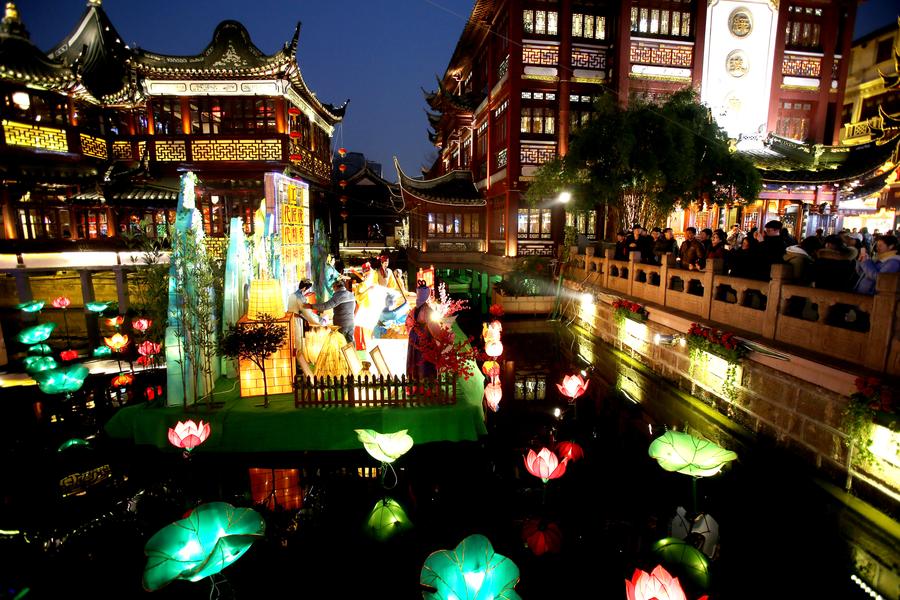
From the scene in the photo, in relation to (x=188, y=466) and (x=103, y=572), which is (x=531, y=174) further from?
(x=103, y=572)

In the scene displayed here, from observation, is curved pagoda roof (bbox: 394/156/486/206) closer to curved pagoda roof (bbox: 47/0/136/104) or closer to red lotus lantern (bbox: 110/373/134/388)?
curved pagoda roof (bbox: 47/0/136/104)

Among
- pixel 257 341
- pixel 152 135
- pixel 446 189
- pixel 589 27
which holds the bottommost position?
pixel 257 341

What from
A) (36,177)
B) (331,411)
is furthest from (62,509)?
(36,177)

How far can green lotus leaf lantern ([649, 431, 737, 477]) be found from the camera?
4.71 metres

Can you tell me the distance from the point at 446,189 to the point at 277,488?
18968 mm

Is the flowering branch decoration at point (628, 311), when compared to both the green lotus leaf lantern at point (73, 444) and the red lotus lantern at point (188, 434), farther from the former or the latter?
the green lotus leaf lantern at point (73, 444)

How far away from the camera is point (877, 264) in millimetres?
5621

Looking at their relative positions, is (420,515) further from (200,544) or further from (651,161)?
(651,161)

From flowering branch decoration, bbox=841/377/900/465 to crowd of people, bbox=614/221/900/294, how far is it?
1.66 metres

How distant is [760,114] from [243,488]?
2211 cm

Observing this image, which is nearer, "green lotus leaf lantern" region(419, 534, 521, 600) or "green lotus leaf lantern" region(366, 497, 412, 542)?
"green lotus leaf lantern" region(419, 534, 521, 600)

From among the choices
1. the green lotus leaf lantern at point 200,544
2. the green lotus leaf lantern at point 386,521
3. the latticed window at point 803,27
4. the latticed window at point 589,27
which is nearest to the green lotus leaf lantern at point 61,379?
the green lotus leaf lantern at point 200,544

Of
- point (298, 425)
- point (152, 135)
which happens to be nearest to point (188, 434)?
point (298, 425)

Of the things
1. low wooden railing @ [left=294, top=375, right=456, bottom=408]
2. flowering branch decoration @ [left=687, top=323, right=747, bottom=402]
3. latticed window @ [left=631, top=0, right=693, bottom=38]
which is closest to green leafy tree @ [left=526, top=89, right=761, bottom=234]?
flowering branch decoration @ [left=687, top=323, right=747, bottom=402]
